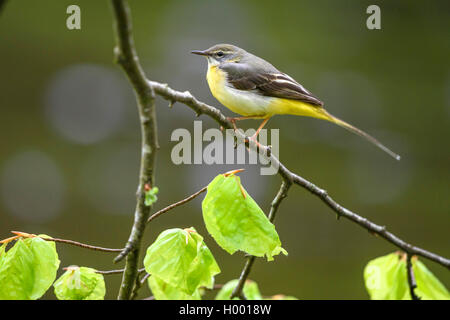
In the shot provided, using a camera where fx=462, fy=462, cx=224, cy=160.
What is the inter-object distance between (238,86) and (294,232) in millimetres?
2211

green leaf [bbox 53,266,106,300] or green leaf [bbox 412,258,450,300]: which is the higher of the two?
green leaf [bbox 53,266,106,300]

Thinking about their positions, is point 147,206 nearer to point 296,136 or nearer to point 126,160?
point 126,160

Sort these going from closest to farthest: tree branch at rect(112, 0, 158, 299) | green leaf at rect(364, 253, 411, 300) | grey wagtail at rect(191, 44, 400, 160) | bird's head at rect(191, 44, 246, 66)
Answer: tree branch at rect(112, 0, 158, 299), green leaf at rect(364, 253, 411, 300), grey wagtail at rect(191, 44, 400, 160), bird's head at rect(191, 44, 246, 66)

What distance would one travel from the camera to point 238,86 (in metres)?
2.03

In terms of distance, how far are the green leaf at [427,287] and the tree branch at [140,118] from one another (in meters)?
0.89

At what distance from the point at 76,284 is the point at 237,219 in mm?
409

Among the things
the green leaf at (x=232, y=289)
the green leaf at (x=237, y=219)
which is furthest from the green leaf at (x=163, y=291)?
the green leaf at (x=237, y=219)

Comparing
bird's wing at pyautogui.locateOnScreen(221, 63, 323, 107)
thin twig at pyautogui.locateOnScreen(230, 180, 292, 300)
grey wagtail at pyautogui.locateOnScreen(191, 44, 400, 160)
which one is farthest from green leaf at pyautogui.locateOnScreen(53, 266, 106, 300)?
bird's wing at pyautogui.locateOnScreen(221, 63, 323, 107)

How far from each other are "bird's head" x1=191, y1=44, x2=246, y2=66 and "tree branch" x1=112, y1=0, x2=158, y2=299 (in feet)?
4.46

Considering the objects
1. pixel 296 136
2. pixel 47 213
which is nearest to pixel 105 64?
pixel 47 213

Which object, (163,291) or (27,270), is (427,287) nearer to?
(163,291)

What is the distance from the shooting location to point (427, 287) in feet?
4.66

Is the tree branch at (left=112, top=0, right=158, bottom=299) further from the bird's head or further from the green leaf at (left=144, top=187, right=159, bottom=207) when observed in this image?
the bird's head

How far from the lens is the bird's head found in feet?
7.24
